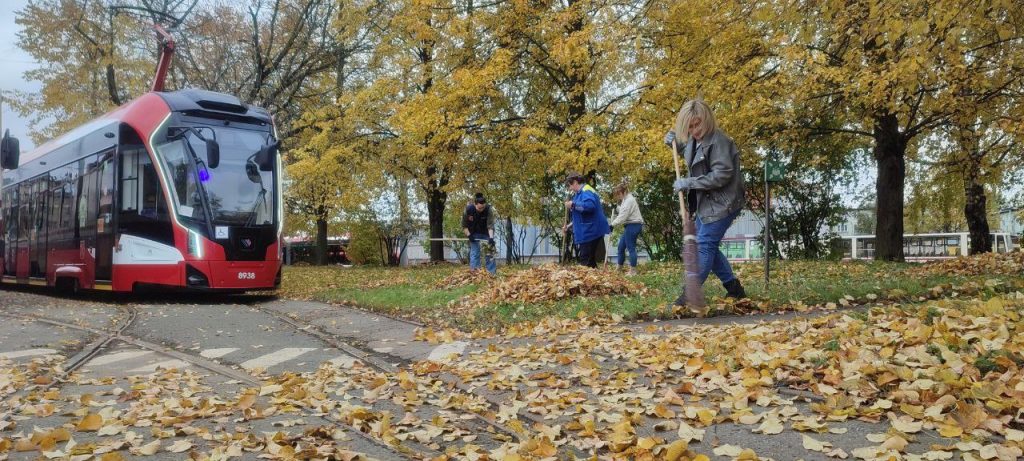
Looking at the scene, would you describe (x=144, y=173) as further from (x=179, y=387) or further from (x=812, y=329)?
(x=812, y=329)

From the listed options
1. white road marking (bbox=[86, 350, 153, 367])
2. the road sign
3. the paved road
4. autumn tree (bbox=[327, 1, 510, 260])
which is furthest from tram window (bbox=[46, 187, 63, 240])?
the road sign

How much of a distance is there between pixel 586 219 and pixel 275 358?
583 centimetres

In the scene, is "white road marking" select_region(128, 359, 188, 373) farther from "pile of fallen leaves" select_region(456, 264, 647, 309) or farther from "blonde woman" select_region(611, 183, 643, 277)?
"blonde woman" select_region(611, 183, 643, 277)

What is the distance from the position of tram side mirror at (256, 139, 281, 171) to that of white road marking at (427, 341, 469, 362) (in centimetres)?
696

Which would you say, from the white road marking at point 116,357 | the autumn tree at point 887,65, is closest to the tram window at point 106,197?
the white road marking at point 116,357

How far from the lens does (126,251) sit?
38.8ft

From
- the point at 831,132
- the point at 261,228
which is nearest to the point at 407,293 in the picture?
the point at 261,228

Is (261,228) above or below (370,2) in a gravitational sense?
below

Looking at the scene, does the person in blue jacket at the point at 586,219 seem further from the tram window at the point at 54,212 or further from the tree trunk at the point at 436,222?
the tree trunk at the point at 436,222

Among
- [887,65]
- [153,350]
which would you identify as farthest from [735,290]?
[887,65]

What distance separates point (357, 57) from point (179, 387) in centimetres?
2138

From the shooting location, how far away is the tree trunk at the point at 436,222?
25953mm

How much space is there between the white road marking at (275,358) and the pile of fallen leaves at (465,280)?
5.43 metres

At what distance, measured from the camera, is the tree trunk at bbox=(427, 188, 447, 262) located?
85.1 feet
